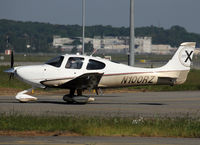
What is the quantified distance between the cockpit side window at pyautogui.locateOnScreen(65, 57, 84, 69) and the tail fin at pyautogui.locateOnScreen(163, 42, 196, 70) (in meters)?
3.42

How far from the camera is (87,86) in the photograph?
21.5 metres

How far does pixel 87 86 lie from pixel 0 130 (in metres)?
→ 7.50

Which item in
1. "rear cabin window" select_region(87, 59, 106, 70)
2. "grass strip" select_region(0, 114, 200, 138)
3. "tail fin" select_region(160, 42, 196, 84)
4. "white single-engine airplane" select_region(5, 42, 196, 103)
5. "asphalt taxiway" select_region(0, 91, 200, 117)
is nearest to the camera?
"grass strip" select_region(0, 114, 200, 138)

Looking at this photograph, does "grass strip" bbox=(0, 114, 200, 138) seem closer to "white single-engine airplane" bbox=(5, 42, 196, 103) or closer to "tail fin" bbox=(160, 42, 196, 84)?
"white single-engine airplane" bbox=(5, 42, 196, 103)

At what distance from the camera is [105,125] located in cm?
1488

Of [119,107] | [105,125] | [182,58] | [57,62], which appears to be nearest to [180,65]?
[182,58]

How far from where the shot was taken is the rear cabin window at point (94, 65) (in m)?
21.4

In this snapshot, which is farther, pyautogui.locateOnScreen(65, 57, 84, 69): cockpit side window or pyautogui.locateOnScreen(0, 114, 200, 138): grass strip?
pyautogui.locateOnScreen(65, 57, 84, 69): cockpit side window

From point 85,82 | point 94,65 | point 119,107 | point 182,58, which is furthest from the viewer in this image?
point 182,58

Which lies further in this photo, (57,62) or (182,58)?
(182,58)

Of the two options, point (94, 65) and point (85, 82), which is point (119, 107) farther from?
point (94, 65)

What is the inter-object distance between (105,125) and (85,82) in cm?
655

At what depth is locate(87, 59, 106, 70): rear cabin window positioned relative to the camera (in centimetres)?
2136

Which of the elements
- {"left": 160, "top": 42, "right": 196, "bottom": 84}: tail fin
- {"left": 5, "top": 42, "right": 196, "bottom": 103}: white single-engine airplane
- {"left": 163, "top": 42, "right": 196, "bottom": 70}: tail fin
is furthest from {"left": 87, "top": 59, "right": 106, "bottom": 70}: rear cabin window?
{"left": 163, "top": 42, "right": 196, "bottom": 70}: tail fin
